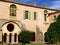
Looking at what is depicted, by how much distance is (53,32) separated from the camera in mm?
29594

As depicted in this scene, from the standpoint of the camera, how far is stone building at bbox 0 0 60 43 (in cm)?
3222

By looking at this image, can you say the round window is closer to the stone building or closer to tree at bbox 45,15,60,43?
the stone building

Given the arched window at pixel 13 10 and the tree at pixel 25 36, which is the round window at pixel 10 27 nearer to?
the arched window at pixel 13 10

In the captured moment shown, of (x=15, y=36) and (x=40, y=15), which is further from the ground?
(x=40, y=15)

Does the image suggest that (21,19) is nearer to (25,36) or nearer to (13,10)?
(13,10)

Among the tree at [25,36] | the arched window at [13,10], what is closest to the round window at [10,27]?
the arched window at [13,10]

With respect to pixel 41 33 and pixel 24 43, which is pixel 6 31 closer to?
pixel 24 43

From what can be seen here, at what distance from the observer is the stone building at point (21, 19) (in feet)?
106

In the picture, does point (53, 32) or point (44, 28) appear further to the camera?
point (44, 28)

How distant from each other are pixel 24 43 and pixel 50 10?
12202 millimetres

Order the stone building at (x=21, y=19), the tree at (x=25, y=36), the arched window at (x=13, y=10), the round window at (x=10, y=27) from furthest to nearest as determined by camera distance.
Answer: the arched window at (x=13, y=10) → the round window at (x=10, y=27) → the stone building at (x=21, y=19) → the tree at (x=25, y=36)

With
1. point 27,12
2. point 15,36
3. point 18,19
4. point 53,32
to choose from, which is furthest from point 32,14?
point 53,32

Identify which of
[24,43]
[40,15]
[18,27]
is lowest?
[24,43]

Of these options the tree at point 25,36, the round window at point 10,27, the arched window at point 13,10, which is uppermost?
the arched window at point 13,10
